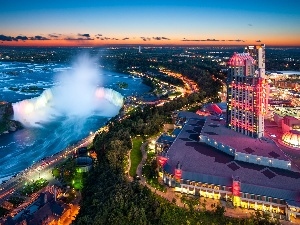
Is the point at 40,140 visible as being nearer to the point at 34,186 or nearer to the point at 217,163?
the point at 34,186

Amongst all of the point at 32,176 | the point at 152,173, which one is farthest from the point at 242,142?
the point at 32,176

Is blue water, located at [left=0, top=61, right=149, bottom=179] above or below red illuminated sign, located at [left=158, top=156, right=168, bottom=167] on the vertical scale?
below

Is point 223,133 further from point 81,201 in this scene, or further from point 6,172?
point 6,172

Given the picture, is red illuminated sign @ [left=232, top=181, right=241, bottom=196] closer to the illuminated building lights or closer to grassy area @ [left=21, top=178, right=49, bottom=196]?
the illuminated building lights

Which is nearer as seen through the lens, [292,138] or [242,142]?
[242,142]

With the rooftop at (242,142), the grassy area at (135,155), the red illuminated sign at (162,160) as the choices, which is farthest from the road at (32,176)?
the rooftop at (242,142)

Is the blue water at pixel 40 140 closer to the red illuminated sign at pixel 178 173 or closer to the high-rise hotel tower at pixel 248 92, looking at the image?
the red illuminated sign at pixel 178 173

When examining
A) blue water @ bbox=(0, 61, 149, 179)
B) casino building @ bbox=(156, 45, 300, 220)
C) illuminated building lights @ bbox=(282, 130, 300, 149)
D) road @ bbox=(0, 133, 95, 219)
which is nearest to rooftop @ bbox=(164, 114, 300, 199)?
casino building @ bbox=(156, 45, 300, 220)


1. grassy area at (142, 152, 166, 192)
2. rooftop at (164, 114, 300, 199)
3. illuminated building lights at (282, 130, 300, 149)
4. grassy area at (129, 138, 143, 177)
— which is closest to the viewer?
rooftop at (164, 114, 300, 199)
